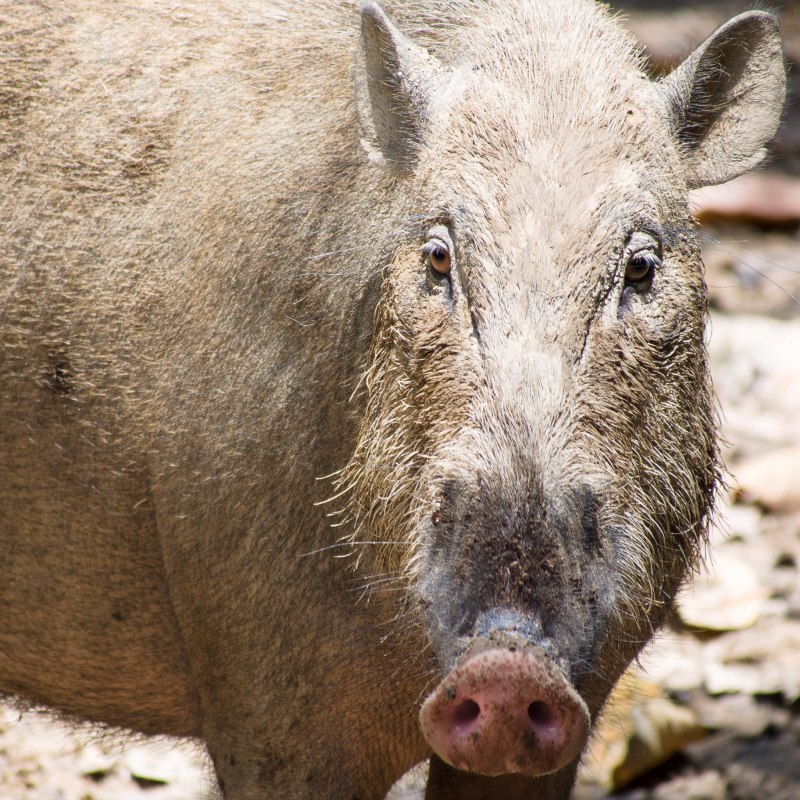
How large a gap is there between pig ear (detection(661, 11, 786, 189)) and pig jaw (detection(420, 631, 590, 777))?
1362 mm

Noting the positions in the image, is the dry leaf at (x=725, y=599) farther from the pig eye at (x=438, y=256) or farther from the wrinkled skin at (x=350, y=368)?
the pig eye at (x=438, y=256)

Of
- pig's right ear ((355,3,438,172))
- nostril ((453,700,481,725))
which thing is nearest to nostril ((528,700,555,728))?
nostril ((453,700,481,725))

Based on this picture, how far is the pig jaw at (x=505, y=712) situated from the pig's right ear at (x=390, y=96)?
1.21 meters

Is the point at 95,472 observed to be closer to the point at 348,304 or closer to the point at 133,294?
the point at 133,294

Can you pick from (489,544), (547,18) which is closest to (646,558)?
(489,544)

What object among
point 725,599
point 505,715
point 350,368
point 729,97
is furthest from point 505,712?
point 725,599

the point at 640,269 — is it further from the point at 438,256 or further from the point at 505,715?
the point at 505,715

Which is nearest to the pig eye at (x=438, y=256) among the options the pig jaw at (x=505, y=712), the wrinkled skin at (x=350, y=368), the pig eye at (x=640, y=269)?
the wrinkled skin at (x=350, y=368)

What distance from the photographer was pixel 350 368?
9.91 ft

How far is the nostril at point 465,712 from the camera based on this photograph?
7.82ft

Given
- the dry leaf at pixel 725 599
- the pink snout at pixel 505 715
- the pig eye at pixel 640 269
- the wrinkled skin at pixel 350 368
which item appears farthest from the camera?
the dry leaf at pixel 725 599

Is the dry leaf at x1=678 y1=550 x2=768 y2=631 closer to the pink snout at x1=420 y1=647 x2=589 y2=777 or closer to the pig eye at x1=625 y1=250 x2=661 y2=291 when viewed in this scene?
the pig eye at x1=625 y1=250 x2=661 y2=291

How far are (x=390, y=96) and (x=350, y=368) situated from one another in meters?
0.63

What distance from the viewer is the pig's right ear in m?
2.97
